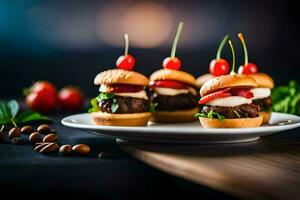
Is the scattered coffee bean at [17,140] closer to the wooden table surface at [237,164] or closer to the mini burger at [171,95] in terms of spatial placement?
the wooden table surface at [237,164]

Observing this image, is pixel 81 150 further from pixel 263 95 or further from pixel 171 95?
pixel 263 95

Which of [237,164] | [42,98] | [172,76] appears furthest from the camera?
[42,98]

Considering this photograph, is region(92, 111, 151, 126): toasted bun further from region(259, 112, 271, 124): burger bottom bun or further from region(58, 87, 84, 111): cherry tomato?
region(58, 87, 84, 111): cherry tomato

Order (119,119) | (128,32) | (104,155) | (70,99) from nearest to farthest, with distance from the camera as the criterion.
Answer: (104,155), (119,119), (70,99), (128,32)

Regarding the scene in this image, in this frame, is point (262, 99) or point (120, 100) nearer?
point (120, 100)

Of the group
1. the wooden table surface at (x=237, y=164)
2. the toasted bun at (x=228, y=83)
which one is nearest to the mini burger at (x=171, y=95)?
the toasted bun at (x=228, y=83)

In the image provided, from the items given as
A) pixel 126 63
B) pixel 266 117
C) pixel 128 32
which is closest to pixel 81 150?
pixel 126 63
